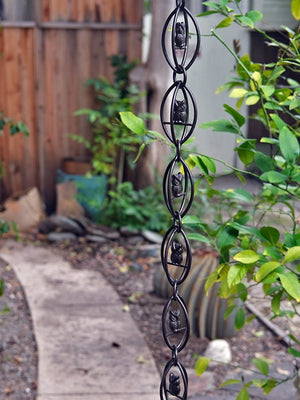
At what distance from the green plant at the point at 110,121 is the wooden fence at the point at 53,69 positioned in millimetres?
138

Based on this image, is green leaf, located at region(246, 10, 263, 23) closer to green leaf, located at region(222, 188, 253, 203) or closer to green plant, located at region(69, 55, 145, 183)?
green leaf, located at region(222, 188, 253, 203)

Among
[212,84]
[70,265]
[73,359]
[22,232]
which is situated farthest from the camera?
[212,84]

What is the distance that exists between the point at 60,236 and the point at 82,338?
86.3 inches

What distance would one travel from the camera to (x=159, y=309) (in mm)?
4367

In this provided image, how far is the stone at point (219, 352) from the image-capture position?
3.54m

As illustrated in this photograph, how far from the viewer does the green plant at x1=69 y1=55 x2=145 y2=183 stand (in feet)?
20.6

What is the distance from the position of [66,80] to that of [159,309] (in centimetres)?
307

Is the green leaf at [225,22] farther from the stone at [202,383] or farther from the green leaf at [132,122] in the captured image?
the stone at [202,383]

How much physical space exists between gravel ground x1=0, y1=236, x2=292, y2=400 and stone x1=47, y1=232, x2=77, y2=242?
84 millimetres

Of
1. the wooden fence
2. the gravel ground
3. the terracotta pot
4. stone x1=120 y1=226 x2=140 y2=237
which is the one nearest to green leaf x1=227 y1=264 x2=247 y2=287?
the gravel ground

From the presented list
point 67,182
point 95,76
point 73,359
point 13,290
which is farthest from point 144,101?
point 73,359

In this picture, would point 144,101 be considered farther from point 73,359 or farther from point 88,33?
point 73,359

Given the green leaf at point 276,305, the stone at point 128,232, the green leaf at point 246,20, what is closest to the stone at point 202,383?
the green leaf at point 276,305

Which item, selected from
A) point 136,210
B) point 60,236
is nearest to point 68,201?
point 60,236
